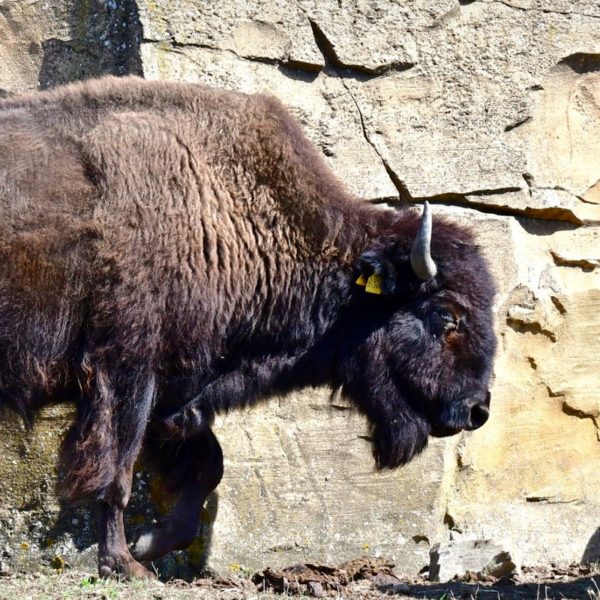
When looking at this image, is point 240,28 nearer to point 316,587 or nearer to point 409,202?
point 409,202

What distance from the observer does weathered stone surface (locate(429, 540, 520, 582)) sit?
5723mm

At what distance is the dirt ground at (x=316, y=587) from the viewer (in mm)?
4688

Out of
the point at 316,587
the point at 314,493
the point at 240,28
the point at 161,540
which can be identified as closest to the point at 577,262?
the point at 314,493

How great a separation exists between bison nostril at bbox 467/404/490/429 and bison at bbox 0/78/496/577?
23 mm

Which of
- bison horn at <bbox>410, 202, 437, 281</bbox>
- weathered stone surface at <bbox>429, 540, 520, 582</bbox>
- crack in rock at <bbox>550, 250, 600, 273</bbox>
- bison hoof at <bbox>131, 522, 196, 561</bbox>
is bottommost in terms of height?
weathered stone surface at <bbox>429, 540, 520, 582</bbox>

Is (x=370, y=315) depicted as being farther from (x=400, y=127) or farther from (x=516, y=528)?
(x=516, y=528)

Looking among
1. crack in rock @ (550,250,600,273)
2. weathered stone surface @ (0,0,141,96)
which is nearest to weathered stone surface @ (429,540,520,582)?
crack in rock @ (550,250,600,273)

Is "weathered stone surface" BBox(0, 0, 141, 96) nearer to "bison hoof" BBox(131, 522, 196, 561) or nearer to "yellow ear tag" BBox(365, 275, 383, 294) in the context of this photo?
"yellow ear tag" BBox(365, 275, 383, 294)

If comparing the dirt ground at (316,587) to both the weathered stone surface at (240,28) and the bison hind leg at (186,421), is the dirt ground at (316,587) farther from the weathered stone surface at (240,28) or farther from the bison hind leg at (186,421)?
the weathered stone surface at (240,28)

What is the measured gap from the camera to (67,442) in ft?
16.6

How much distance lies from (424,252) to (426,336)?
464mm

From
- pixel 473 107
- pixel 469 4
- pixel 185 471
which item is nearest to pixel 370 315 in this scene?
pixel 185 471

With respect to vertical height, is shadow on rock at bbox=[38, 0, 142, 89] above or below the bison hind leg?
above

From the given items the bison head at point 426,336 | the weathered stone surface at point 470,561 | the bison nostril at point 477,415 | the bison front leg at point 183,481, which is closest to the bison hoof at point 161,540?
the bison front leg at point 183,481
